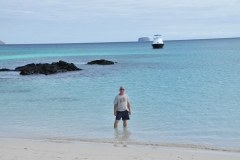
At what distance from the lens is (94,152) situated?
1046 cm

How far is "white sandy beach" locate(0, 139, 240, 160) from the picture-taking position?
384 inches

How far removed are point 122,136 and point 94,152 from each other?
119 inches

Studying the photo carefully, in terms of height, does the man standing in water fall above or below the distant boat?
below

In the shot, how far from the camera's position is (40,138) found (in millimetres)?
13148

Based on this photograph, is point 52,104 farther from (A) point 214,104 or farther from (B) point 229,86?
(B) point 229,86

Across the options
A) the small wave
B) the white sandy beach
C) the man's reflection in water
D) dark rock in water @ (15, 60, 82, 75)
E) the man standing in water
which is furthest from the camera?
dark rock in water @ (15, 60, 82, 75)

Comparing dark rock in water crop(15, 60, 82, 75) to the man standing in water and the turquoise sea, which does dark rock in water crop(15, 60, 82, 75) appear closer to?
the turquoise sea

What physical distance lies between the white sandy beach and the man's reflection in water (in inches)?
21.8

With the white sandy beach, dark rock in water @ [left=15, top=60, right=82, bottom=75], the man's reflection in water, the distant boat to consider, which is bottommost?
the man's reflection in water

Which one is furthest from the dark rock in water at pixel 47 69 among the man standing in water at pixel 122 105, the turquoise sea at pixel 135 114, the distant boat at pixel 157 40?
the distant boat at pixel 157 40

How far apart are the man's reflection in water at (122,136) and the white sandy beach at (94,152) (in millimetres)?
555

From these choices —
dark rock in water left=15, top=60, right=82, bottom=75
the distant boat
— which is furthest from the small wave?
the distant boat

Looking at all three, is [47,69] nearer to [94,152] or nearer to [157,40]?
[94,152]

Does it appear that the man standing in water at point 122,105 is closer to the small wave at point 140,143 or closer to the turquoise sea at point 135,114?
the turquoise sea at point 135,114
